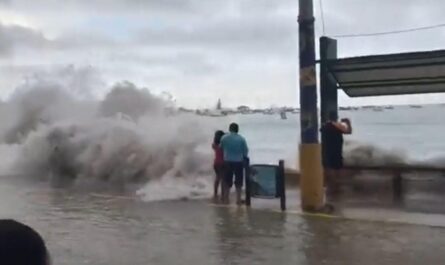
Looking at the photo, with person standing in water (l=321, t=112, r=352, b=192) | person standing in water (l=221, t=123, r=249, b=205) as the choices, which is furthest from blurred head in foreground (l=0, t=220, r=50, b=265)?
person standing in water (l=321, t=112, r=352, b=192)

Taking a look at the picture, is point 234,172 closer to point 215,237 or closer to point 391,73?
point 391,73

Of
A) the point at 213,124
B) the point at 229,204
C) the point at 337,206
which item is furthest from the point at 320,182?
the point at 213,124

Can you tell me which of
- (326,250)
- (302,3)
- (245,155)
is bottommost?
(326,250)

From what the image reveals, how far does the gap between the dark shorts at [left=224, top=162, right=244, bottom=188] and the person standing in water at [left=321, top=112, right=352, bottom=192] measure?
1.68 m

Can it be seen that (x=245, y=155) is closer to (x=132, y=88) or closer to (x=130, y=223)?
(x=130, y=223)

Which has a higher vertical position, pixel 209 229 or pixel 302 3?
pixel 302 3

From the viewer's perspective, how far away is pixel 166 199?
15891 millimetres

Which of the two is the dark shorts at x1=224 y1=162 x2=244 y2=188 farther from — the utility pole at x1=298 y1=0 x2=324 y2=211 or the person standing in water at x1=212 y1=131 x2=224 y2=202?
the utility pole at x1=298 y1=0 x2=324 y2=211

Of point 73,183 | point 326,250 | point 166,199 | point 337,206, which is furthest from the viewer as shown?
point 73,183

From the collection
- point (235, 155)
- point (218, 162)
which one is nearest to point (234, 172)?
point (235, 155)

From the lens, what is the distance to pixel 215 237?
10812 mm

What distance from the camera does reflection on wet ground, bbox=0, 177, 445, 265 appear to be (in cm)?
930

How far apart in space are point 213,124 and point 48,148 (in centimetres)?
582

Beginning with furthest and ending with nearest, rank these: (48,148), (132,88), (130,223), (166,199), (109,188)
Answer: (132,88)
(48,148)
(109,188)
(166,199)
(130,223)
